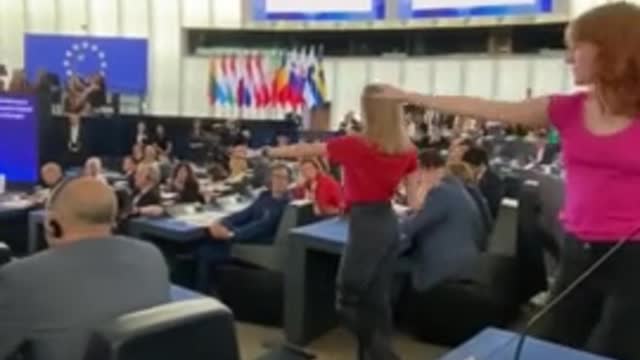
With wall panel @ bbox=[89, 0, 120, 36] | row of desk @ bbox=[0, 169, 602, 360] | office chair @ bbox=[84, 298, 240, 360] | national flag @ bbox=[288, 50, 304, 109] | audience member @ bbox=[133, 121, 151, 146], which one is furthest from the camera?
wall panel @ bbox=[89, 0, 120, 36]

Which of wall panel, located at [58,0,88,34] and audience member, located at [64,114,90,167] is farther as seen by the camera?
wall panel, located at [58,0,88,34]

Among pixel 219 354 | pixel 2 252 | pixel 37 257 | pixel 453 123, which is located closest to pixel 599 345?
pixel 219 354

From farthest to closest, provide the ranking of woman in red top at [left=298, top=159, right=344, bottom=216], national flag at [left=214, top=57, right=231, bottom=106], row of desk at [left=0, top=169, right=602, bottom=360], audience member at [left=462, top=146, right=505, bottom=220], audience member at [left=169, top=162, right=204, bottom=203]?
national flag at [left=214, top=57, right=231, bottom=106] → audience member at [left=169, top=162, right=204, bottom=203] → audience member at [left=462, top=146, right=505, bottom=220] → woman in red top at [left=298, top=159, right=344, bottom=216] → row of desk at [left=0, top=169, right=602, bottom=360]

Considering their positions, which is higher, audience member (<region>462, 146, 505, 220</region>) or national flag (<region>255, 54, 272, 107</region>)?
national flag (<region>255, 54, 272, 107</region>)

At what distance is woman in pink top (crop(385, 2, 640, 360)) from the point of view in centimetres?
219

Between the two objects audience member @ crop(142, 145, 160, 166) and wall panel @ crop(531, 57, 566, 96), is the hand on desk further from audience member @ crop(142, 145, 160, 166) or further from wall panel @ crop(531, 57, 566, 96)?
wall panel @ crop(531, 57, 566, 96)

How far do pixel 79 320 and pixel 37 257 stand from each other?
0.65 feet

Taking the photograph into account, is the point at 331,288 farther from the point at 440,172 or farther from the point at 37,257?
the point at 37,257

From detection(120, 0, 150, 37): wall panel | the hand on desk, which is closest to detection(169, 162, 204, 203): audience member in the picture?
the hand on desk

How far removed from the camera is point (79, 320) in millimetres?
2500

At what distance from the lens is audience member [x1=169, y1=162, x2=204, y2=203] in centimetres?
694

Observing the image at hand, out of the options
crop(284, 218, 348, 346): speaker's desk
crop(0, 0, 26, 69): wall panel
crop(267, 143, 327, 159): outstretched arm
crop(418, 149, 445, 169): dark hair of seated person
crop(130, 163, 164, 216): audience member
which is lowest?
crop(284, 218, 348, 346): speaker's desk

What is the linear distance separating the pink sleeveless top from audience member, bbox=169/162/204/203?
4.84 metres

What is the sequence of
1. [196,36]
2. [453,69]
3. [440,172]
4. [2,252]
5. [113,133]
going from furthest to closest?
[196,36] → [453,69] → [113,133] → [440,172] → [2,252]
